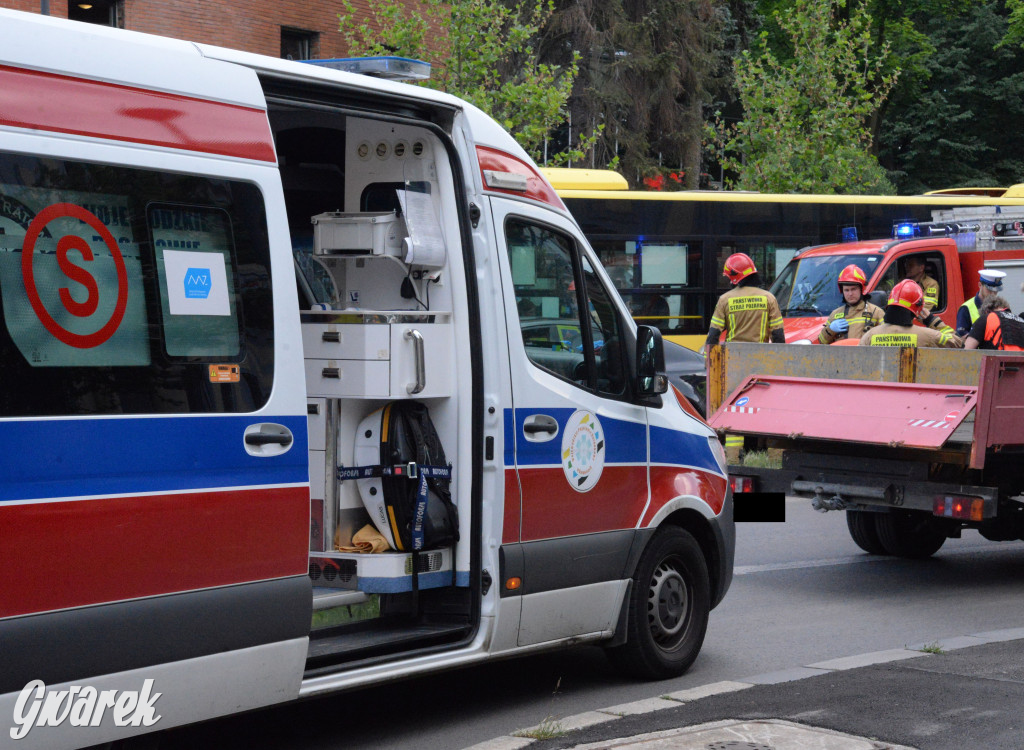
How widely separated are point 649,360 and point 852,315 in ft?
23.7

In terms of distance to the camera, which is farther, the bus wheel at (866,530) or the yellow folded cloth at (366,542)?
the bus wheel at (866,530)

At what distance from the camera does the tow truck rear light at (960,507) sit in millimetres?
8477

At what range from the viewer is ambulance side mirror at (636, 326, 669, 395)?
6363 millimetres

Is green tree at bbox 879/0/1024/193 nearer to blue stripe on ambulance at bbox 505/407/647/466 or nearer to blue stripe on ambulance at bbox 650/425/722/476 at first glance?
blue stripe on ambulance at bbox 650/425/722/476

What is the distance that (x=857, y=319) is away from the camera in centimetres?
1279

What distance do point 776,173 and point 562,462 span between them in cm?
2323

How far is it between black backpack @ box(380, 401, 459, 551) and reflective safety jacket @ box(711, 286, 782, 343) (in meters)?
7.29

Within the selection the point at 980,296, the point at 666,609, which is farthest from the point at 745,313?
the point at 666,609

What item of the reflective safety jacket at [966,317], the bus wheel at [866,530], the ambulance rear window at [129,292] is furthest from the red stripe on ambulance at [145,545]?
the reflective safety jacket at [966,317]

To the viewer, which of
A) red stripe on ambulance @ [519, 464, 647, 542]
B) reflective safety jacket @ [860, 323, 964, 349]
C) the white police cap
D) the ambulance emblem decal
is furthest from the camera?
the white police cap

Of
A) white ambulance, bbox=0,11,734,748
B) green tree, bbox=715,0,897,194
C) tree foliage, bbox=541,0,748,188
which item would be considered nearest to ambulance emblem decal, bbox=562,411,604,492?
white ambulance, bbox=0,11,734,748

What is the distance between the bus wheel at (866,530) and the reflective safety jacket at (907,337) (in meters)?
1.35

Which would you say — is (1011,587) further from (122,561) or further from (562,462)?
(122,561)

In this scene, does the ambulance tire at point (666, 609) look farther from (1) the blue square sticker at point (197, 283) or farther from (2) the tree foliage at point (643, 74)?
(2) the tree foliage at point (643, 74)
